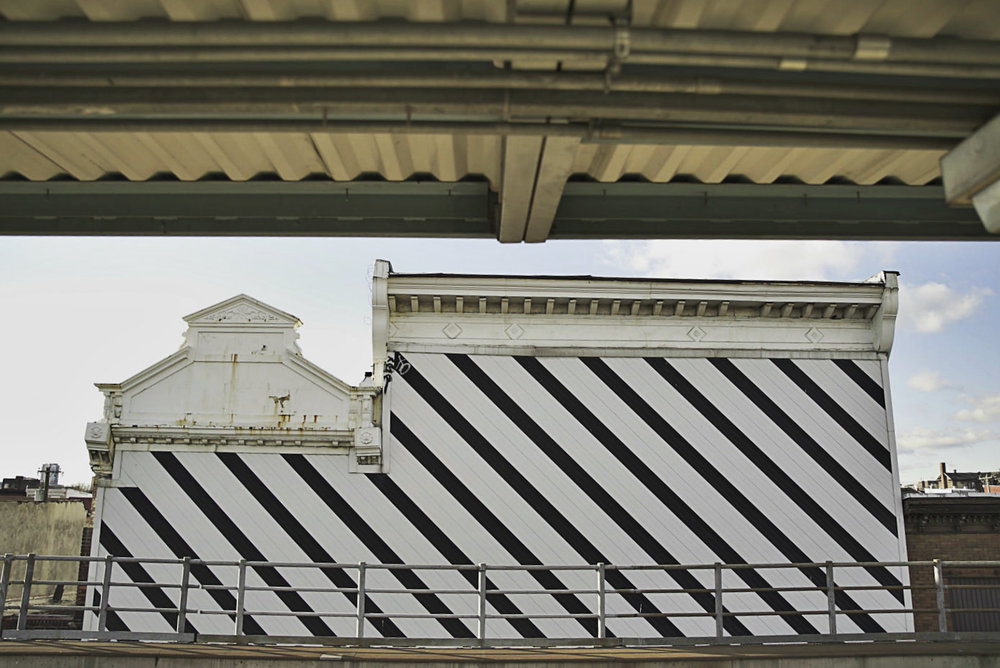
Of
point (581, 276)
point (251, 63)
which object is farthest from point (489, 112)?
point (581, 276)

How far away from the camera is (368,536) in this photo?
44.9ft

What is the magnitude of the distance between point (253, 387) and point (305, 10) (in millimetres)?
10872

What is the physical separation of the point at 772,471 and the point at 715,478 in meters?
1.06

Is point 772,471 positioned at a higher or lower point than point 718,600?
higher

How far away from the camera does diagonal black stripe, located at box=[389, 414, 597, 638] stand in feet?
44.5

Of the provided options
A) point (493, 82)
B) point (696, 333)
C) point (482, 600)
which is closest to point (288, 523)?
point (482, 600)

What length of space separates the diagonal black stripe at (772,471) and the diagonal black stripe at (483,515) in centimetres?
394

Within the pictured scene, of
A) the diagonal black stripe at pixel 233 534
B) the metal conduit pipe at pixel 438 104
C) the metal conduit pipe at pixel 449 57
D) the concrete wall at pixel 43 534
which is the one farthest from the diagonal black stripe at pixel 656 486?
the concrete wall at pixel 43 534

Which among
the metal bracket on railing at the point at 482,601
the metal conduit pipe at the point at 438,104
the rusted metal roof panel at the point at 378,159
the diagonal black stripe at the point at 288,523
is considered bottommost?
the metal bracket on railing at the point at 482,601

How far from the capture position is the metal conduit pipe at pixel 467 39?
3748 millimetres

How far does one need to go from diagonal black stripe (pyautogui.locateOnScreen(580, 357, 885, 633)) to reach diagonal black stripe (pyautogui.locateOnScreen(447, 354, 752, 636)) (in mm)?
1432

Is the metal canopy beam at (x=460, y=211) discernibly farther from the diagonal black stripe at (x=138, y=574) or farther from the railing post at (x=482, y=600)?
the diagonal black stripe at (x=138, y=574)

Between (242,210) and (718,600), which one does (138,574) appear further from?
(242,210)

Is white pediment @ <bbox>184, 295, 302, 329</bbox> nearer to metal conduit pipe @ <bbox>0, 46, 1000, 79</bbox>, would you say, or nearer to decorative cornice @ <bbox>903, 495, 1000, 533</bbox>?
metal conduit pipe @ <bbox>0, 46, 1000, 79</bbox>
